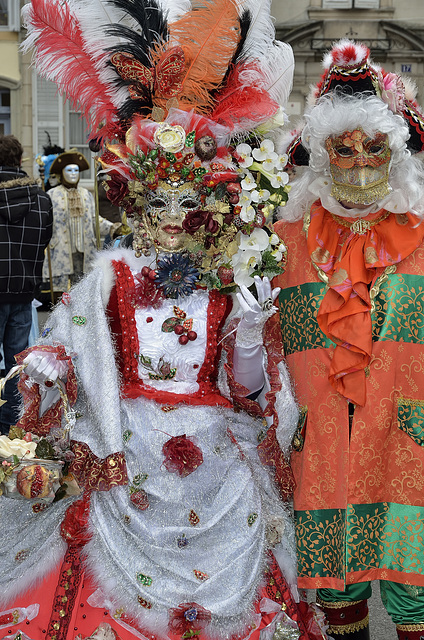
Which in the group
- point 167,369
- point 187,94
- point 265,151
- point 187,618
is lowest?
point 187,618

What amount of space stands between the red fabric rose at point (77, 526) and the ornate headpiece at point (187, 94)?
3.03 ft

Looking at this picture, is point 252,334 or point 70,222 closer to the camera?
point 252,334

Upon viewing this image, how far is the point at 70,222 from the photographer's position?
853 centimetres

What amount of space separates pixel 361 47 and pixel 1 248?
3228 millimetres

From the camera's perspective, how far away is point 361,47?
10.0ft

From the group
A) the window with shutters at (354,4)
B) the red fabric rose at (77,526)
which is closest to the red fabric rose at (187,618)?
the red fabric rose at (77,526)

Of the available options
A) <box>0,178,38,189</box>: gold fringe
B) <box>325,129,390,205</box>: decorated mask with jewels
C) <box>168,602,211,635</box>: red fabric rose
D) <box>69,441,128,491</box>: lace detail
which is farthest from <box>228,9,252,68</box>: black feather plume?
<box>0,178,38,189</box>: gold fringe

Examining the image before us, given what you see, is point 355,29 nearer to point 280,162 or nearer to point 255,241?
point 280,162

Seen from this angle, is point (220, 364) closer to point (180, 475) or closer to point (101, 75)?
point (180, 475)

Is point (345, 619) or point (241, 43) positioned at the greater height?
point (241, 43)

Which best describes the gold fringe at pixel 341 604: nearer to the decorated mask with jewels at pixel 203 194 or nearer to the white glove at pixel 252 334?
the white glove at pixel 252 334

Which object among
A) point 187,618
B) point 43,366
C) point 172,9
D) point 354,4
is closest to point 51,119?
point 354,4

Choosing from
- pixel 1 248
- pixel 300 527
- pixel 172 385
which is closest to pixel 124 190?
pixel 172 385

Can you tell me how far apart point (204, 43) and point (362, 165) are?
27.3 inches
